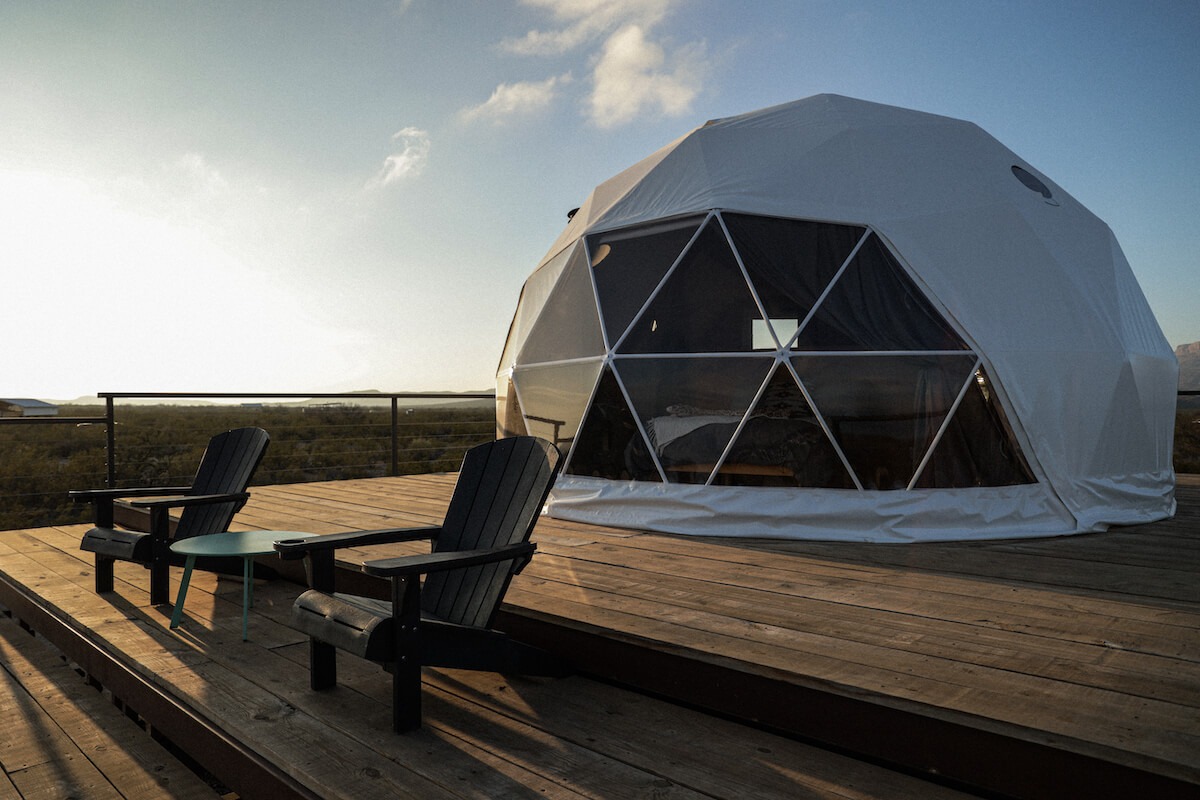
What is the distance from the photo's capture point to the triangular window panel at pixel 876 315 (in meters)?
5.12

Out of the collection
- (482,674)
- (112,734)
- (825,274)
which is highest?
(825,274)

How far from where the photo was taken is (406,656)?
2.27 metres

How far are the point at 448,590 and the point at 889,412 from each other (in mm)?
3467

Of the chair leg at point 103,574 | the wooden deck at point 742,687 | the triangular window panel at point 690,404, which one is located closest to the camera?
the wooden deck at point 742,687

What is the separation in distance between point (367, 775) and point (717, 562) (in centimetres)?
257

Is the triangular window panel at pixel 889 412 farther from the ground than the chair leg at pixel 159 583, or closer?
farther from the ground

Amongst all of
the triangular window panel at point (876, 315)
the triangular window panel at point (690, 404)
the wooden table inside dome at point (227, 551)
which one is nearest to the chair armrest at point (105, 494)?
the wooden table inside dome at point (227, 551)

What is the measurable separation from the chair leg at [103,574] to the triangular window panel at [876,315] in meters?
4.65

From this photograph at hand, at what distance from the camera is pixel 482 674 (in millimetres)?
2898

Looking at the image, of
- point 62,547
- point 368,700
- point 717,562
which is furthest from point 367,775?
point 62,547

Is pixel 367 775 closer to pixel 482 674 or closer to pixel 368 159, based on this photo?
pixel 482 674

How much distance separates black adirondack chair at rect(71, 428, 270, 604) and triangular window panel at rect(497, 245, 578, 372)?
2793mm

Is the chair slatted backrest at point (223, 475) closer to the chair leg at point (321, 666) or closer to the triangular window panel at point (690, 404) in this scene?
the chair leg at point (321, 666)

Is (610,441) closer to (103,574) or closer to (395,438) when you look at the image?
(103,574)
